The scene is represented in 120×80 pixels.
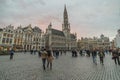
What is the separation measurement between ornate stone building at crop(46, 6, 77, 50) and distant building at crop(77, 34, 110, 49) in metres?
17.2

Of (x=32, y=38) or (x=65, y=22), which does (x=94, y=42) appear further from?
(x=32, y=38)

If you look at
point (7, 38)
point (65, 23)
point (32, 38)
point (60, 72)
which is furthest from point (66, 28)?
point (60, 72)

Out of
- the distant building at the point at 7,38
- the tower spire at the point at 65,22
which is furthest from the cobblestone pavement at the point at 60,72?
the tower spire at the point at 65,22

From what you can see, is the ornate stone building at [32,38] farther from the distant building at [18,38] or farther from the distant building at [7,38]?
the distant building at [7,38]

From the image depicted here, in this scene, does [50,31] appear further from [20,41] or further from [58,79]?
[58,79]

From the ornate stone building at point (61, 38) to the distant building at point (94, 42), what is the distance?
17.2 meters

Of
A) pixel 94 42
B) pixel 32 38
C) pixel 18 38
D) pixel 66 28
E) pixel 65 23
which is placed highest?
pixel 65 23

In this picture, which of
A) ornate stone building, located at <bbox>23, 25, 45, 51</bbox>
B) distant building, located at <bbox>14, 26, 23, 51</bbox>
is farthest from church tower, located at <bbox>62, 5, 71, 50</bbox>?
distant building, located at <bbox>14, 26, 23, 51</bbox>

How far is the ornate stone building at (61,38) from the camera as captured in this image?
10038cm

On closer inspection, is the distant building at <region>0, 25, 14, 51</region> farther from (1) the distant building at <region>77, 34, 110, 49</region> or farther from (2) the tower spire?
(1) the distant building at <region>77, 34, 110, 49</region>

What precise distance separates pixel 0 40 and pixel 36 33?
31.0 meters

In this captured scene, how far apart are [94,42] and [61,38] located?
5051 centimetres

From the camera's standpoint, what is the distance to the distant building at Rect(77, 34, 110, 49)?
13938 cm

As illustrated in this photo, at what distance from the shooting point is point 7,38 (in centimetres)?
6475
